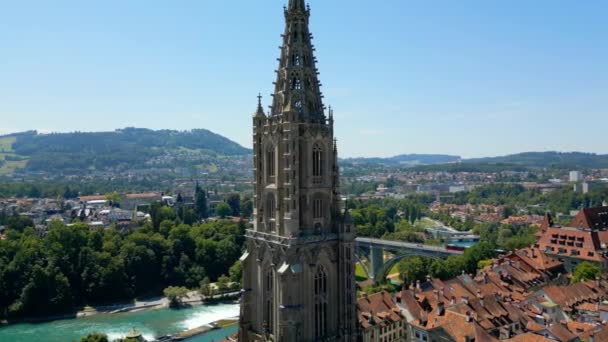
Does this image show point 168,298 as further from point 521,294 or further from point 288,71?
point 288,71

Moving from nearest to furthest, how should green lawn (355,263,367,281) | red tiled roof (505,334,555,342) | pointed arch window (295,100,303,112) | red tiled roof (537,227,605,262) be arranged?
pointed arch window (295,100,303,112)
red tiled roof (505,334,555,342)
red tiled roof (537,227,605,262)
green lawn (355,263,367,281)

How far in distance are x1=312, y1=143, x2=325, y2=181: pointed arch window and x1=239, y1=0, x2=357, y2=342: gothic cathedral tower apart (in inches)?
2.6

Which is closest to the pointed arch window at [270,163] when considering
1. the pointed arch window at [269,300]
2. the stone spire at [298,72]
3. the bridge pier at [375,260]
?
the stone spire at [298,72]

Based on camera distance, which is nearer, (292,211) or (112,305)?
(292,211)

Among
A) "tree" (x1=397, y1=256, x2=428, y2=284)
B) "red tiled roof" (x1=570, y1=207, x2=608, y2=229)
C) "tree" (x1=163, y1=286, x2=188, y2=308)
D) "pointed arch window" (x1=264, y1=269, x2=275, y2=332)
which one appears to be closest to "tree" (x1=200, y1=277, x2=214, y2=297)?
"tree" (x1=163, y1=286, x2=188, y2=308)

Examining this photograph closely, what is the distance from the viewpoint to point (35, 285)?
7988 cm

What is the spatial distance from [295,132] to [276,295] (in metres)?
10.6

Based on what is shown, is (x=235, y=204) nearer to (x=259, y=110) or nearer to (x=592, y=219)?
(x=592, y=219)

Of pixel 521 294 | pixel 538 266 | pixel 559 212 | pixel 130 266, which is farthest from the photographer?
pixel 559 212

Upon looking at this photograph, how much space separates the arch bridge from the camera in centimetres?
9131

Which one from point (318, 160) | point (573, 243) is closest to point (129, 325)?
point (318, 160)

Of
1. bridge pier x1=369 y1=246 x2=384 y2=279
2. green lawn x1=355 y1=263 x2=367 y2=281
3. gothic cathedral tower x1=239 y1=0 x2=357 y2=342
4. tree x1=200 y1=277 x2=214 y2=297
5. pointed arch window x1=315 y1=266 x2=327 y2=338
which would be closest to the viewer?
gothic cathedral tower x1=239 y1=0 x2=357 y2=342

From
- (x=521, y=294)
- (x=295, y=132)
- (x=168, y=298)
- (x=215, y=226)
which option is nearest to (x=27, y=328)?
(x=168, y=298)

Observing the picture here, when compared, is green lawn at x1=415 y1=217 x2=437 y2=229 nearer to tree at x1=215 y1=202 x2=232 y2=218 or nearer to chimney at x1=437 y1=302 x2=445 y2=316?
tree at x1=215 y1=202 x2=232 y2=218
